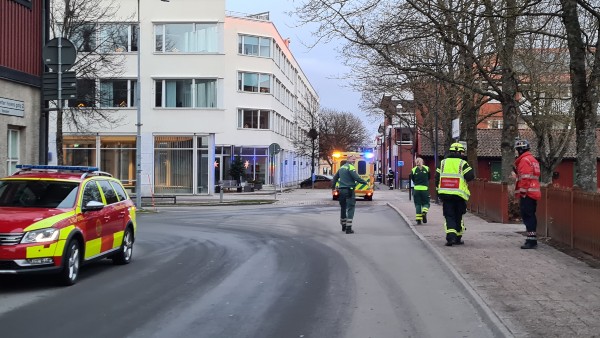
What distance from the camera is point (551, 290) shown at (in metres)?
7.72

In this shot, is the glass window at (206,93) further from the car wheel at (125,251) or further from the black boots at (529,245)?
the black boots at (529,245)

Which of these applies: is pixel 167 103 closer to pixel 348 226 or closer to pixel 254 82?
pixel 254 82

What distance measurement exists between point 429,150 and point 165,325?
146ft

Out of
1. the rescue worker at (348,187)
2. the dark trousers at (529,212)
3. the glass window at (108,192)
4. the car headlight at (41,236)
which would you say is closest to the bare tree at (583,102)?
Answer: the dark trousers at (529,212)

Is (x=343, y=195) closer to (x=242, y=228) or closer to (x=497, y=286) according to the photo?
(x=242, y=228)

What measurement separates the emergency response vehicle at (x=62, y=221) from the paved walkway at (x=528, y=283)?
215 inches


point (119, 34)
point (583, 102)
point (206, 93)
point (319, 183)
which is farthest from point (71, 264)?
point (319, 183)

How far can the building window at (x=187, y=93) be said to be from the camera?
39.1 m

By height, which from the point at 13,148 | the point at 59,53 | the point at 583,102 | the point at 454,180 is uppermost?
the point at 59,53

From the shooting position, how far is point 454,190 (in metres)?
11.9

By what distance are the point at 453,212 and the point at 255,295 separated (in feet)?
17.9

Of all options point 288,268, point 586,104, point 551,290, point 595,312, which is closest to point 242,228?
point 288,268

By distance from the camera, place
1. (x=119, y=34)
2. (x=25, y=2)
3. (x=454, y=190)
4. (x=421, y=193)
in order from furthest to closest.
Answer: (x=119, y=34), (x=421, y=193), (x=25, y=2), (x=454, y=190)

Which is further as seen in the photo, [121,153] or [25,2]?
[121,153]
